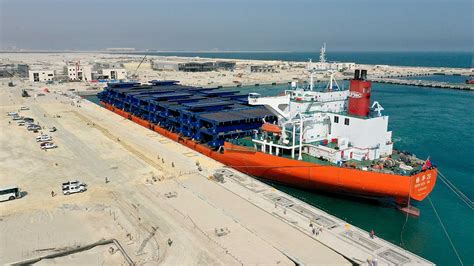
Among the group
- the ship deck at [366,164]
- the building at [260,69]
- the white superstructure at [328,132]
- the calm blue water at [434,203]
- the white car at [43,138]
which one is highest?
the building at [260,69]

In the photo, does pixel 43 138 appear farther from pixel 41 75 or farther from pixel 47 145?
pixel 41 75

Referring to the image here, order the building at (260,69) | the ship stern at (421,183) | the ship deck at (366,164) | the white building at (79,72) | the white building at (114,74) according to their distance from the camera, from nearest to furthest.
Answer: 1. the ship stern at (421,183)
2. the ship deck at (366,164)
3. the white building at (79,72)
4. the white building at (114,74)
5. the building at (260,69)

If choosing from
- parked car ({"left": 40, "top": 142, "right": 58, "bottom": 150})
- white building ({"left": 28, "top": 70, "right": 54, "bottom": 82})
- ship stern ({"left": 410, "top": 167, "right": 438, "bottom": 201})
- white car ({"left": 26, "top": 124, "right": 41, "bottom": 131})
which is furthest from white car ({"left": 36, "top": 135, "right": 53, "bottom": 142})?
white building ({"left": 28, "top": 70, "right": 54, "bottom": 82})

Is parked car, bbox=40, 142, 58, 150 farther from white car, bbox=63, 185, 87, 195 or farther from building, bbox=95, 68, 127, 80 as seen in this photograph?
building, bbox=95, 68, 127, 80

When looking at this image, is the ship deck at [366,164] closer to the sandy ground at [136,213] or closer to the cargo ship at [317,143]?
the cargo ship at [317,143]

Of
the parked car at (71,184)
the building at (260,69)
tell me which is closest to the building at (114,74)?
the building at (260,69)

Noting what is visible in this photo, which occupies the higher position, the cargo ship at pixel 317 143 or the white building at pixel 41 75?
the white building at pixel 41 75

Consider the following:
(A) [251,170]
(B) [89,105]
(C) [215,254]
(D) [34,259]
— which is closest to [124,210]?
(D) [34,259]
